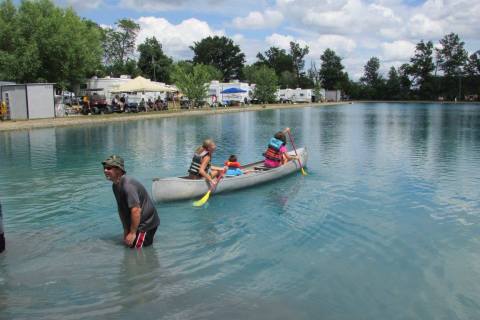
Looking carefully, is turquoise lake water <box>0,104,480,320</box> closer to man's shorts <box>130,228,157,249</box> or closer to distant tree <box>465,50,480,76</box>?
man's shorts <box>130,228,157,249</box>

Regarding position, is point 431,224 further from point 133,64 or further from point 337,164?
point 133,64

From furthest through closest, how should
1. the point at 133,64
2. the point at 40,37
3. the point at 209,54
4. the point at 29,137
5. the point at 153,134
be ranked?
the point at 209,54, the point at 133,64, the point at 40,37, the point at 153,134, the point at 29,137

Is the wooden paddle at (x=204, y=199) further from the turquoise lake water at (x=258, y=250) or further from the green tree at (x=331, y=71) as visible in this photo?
the green tree at (x=331, y=71)

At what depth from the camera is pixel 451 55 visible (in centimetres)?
11650

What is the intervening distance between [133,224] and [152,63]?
83.2 meters

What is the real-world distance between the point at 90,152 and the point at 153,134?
24.8ft

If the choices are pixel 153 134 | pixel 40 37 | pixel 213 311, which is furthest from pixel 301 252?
pixel 40 37

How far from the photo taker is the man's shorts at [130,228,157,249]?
25.0 feet

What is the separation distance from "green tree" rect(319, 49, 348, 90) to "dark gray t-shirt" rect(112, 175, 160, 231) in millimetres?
123935

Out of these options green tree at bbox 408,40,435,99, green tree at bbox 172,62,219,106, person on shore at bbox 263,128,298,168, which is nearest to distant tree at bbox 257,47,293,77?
green tree at bbox 408,40,435,99

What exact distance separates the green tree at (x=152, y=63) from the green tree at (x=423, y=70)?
6617cm

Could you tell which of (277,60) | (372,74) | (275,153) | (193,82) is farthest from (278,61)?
(275,153)

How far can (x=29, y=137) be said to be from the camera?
25375 mm

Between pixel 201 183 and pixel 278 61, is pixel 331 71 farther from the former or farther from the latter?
pixel 201 183
